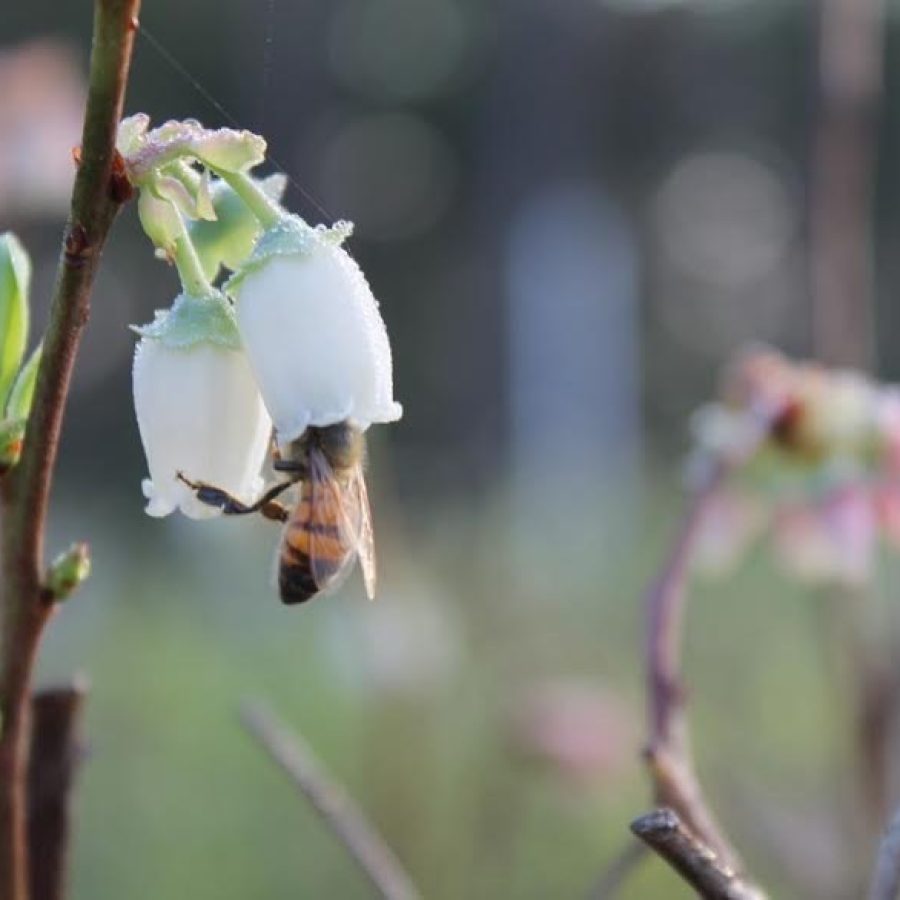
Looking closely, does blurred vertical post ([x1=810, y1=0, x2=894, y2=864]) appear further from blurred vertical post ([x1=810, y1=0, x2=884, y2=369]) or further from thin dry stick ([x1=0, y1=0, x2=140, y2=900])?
thin dry stick ([x1=0, y1=0, x2=140, y2=900])

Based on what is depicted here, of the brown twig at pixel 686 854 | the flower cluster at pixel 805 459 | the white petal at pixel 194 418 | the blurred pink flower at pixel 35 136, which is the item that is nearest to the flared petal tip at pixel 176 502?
the white petal at pixel 194 418

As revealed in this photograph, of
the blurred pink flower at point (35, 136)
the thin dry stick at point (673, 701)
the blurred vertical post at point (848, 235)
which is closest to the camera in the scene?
the thin dry stick at point (673, 701)

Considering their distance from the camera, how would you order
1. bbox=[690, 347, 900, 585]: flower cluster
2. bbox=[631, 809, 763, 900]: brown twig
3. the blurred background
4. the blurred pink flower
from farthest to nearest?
the blurred background → the blurred pink flower → bbox=[690, 347, 900, 585]: flower cluster → bbox=[631, 809, 763, 900]: brown twig

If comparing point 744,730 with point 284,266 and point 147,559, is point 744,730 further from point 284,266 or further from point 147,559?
point 147,559

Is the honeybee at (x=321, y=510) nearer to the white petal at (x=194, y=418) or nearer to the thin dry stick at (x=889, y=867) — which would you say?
the white petal at (x=194, y=418)

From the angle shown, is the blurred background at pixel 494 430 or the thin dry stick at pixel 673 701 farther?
the blurred background at pixel 494 430

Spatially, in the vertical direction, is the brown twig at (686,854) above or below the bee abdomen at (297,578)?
below

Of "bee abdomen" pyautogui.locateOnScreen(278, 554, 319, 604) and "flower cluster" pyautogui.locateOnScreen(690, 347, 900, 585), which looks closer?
"bee abdomen" pyautogui.locateOnScreen(278, 554, 319, 604)

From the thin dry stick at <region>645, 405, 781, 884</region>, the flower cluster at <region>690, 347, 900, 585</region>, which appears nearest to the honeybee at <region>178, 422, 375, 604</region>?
the thin dry stick at <region>645, 405, 781, 884</region>
